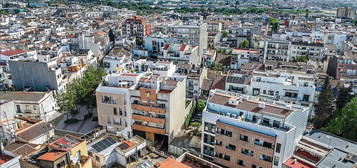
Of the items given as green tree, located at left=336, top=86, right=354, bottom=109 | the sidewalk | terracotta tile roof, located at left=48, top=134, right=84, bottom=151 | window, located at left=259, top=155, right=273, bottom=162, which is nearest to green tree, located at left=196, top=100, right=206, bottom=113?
the sidewalk

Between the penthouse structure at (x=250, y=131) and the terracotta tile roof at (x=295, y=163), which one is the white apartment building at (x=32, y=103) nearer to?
the penthouse structure at (x=250, y=131)

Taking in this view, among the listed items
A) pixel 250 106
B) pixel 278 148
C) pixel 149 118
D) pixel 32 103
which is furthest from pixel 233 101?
pixel 32 103

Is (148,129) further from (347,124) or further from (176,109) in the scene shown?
(347,124)

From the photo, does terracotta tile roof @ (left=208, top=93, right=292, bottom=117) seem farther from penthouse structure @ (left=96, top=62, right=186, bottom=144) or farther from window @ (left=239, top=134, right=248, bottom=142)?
penthouse structure @ (left=96, top=62, right=186, bottom=144)

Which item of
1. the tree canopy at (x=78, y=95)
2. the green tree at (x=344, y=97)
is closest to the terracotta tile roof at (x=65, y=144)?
the tree canopy at (x=78, y=95)

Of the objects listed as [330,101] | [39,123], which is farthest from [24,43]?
[330,101]
